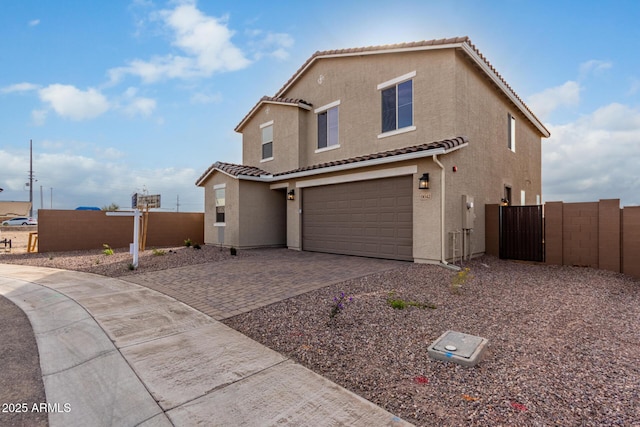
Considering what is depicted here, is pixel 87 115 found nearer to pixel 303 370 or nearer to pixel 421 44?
pixel 421 44

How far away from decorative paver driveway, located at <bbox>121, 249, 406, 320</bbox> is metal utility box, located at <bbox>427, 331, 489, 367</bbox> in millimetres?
2918

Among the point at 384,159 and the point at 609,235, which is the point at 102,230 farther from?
the point at 609,235

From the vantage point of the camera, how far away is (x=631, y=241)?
784 centimetres

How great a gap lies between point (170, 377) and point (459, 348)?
3.09 metres

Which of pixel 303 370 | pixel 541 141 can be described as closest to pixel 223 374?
pixel 303 370

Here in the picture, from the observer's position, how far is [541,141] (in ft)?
56.2

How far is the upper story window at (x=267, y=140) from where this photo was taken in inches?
610

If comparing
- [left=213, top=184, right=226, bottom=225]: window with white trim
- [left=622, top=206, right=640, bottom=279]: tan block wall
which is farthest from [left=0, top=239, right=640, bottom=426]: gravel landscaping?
[left=213, top=184, right=226, bottom=225]: window with white trim

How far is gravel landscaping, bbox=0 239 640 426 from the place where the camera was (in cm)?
248

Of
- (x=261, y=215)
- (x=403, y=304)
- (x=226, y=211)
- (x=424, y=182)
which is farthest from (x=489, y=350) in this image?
(x=226, y=211)

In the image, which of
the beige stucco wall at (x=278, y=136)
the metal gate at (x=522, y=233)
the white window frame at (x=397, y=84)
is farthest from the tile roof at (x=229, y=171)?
the metal gate at (x=522, y=233)

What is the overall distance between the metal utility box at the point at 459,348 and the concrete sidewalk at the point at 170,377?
1132mm

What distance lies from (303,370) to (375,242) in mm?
7232

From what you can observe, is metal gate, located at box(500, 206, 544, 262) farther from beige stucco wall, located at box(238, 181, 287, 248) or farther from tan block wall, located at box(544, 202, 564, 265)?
beige stucco wall, located at box(238, 181, 287, 248)
